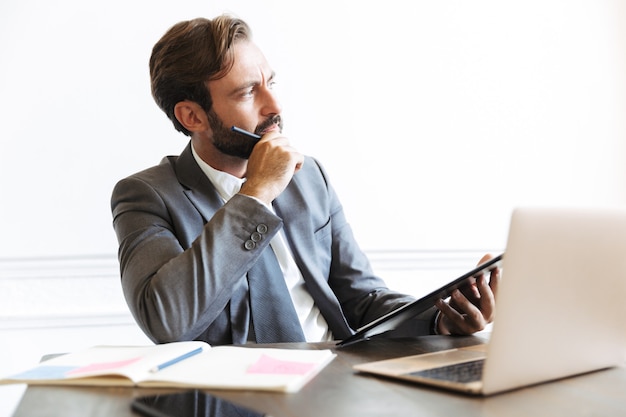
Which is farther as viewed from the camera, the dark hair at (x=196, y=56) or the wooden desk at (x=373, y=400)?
the dark hair at (x=196, y=56)

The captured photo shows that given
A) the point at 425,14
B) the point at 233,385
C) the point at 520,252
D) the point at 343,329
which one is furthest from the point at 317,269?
the point at 425,14

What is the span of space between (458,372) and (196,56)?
1072 mm

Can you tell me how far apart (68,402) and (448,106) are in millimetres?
2005

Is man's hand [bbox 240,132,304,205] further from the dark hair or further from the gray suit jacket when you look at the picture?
the dark hair

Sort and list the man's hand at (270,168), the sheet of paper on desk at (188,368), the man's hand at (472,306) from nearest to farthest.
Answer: the sheet of paper on desk at (188,368) < the man's hand at (472,306) < the man's hand at (270,168)

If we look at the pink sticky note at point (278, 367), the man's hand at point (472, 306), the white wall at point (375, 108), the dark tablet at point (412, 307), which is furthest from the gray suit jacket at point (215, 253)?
the white wall at point (375, 108)

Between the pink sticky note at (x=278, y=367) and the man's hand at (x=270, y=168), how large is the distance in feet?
1.62

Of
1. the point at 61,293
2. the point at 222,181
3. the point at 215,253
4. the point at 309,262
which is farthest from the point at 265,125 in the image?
the point at 61,293

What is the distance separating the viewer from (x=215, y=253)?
50.4 inches

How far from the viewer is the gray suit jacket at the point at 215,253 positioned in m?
1.26

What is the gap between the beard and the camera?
5.37 ft

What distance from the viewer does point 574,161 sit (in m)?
2.68

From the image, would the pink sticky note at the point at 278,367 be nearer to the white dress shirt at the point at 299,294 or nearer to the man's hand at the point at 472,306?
the man's hand at the point at 472,306

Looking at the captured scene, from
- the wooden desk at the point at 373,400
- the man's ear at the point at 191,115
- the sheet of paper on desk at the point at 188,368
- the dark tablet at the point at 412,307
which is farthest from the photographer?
the man's ear at the point at 191,115
